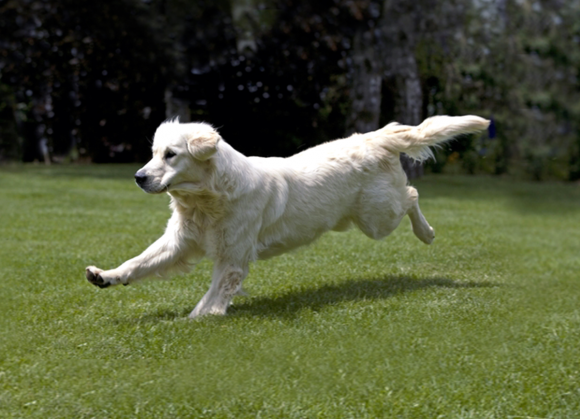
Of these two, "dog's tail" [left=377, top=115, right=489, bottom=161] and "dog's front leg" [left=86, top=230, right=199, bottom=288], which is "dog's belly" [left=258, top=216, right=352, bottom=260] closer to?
"dog's front leg" [left=86, top=230, right=199, bottom=288]

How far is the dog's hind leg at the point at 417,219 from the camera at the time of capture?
628 cm

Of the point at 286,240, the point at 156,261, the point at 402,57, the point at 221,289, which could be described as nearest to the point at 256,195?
the point at 286,240

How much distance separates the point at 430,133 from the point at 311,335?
8.61 feet

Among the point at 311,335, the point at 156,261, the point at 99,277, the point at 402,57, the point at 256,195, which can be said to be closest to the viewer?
the point at 311,335

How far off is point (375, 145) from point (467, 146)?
14.0 m

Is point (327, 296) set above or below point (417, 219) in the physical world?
below

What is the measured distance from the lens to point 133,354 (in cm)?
406

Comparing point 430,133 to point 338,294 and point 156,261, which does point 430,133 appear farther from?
point 156,261

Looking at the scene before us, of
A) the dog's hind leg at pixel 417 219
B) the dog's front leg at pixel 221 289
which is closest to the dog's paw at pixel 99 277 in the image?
the dog's front leg at pixel 221 289

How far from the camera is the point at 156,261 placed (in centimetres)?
512

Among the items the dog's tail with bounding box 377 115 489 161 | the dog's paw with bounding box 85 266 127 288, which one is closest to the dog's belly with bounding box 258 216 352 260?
the dog's tail with bounding box 377 115 489 161

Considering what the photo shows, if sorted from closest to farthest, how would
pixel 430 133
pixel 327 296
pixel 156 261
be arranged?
pixel 156 261 < pixel 327 296 < pixel 430 133

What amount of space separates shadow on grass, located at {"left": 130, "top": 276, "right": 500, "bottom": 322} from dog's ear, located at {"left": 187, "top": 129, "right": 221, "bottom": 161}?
1210 millimetres

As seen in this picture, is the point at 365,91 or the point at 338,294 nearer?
the point at 338,294
